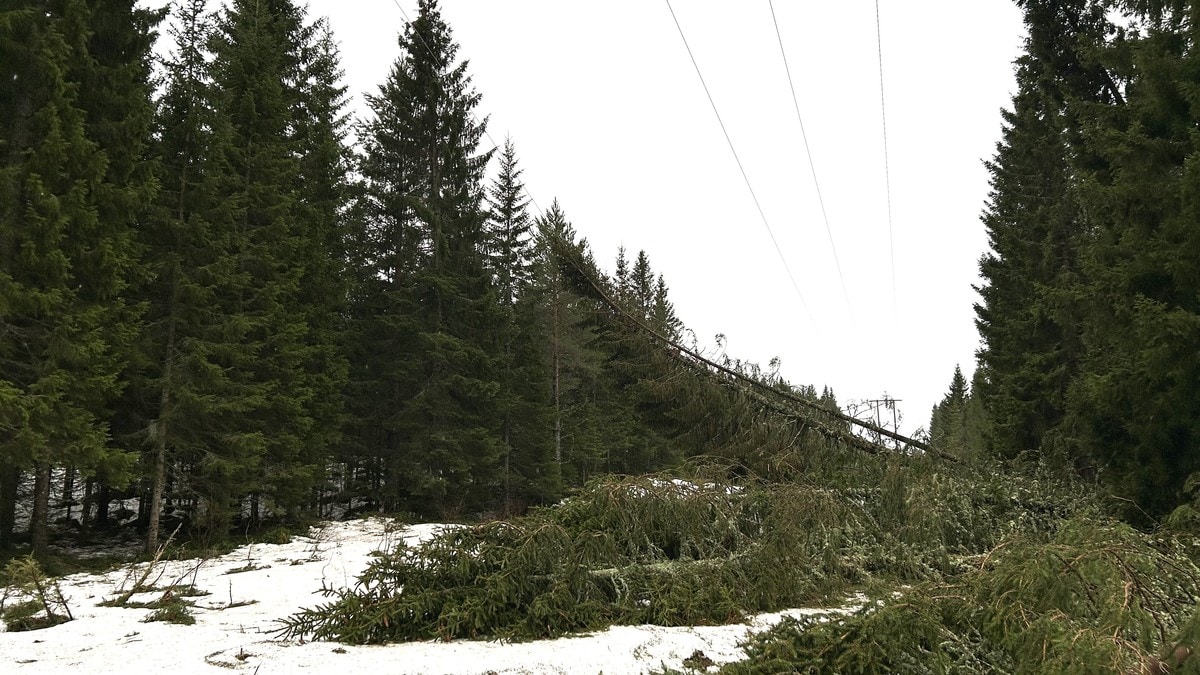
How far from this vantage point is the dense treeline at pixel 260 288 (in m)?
8.48

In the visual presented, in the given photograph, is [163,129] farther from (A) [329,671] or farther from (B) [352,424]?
(A) [329,671]

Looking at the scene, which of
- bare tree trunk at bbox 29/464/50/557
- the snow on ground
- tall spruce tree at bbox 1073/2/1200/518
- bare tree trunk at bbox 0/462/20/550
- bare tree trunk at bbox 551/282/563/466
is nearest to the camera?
the snow on ground

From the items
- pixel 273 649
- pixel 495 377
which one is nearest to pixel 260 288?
pixel 495 377

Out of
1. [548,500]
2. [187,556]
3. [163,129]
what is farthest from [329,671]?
[548,500]

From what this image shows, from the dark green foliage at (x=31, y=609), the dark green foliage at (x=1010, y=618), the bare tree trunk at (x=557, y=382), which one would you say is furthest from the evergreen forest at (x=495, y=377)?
the bare tree trunk at (x=557, y=382)

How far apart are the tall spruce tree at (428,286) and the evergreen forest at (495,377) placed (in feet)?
0.36

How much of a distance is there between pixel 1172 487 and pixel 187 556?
1421 cm

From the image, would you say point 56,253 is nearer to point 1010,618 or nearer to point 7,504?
point 7,504

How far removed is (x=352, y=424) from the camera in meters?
17.3

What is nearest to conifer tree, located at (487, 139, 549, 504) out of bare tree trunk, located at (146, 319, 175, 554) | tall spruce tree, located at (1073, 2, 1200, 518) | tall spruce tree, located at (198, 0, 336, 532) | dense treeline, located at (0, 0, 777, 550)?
dense treeline, located at (0, 0, 777, 550)

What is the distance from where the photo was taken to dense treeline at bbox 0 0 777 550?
27.8 feet

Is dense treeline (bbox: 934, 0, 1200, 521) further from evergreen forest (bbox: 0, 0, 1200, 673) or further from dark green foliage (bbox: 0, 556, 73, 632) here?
dark green foliage (bbox: 0, 556, 73, 632)

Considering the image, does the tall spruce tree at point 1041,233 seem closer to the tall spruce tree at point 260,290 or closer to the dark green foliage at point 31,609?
the dark green foliage at point 31,609

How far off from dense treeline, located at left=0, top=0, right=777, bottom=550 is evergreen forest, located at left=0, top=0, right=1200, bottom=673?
9 centimetres
